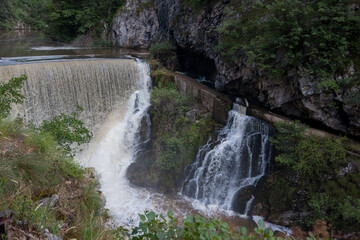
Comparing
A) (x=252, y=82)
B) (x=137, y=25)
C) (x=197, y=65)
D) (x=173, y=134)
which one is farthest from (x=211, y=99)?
(x=137, y=25)

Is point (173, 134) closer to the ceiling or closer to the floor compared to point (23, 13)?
closer to the floor

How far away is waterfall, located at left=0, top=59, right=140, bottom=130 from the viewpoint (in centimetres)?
916

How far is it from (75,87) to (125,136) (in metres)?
2.97

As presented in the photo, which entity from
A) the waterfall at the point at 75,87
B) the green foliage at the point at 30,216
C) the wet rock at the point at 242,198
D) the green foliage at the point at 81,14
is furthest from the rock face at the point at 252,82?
the green foliage at the point at 30,216

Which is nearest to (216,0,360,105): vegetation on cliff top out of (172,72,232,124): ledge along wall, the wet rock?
(172,72,232,124): ledge along wall

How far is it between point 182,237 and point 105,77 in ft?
32.9

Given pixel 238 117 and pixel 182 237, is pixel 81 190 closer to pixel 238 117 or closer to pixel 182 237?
pixel 182 237

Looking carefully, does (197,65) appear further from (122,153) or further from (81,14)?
(81,14)

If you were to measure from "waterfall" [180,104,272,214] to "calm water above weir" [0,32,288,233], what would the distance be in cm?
7

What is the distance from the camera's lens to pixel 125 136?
10.7 metres

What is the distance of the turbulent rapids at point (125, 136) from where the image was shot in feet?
A: 27.1

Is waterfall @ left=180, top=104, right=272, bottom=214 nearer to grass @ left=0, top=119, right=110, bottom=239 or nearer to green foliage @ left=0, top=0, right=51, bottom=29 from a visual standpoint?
grass @ left=0, top=119, right=110, bottom=239

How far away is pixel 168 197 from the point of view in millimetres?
8570

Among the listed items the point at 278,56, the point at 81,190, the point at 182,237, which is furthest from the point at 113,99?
the point at 182,237
